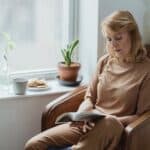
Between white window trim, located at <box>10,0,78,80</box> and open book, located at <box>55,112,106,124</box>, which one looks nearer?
open book, located at <box>55,112,106,124</box>

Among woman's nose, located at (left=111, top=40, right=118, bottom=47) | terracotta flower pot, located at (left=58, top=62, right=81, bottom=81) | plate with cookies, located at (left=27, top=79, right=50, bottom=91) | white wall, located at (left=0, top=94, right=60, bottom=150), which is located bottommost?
white wall, located at (left=0, top=94, right=60, bottom=150)

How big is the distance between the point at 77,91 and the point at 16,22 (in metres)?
0.69

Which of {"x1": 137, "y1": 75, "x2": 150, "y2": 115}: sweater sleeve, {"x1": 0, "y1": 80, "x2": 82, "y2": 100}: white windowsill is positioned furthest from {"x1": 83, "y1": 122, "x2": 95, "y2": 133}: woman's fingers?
{"x1": 0, "y1": 80, "x2": 82, "y2": 100}: white windowsill

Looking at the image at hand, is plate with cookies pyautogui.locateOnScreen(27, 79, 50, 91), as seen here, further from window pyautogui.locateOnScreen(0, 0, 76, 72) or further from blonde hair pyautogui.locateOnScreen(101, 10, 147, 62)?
blonde hair pyautogui.locateOnScreen(101, 10, 147, 62)

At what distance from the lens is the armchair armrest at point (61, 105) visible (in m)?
2.53

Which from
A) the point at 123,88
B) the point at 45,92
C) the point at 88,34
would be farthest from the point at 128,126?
the point at 88,34

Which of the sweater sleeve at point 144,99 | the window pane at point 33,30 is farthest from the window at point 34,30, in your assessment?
the sweater sleeve at point 144,99

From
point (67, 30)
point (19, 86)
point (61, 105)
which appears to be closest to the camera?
point (61, 105)

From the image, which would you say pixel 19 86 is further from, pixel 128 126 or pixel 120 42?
pixel 128 126

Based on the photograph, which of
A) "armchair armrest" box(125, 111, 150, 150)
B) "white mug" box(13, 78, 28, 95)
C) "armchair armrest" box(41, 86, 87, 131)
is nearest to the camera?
"armchair armrest" box(125, 111, 150, 150)

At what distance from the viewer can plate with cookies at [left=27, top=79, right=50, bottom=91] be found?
9.37 feet

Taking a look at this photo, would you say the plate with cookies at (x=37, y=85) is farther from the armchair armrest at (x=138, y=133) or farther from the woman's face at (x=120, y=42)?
the armchair armrest at (x=138, y=133)

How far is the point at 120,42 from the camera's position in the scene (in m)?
2.39

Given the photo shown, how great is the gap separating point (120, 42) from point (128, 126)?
1.64ft
